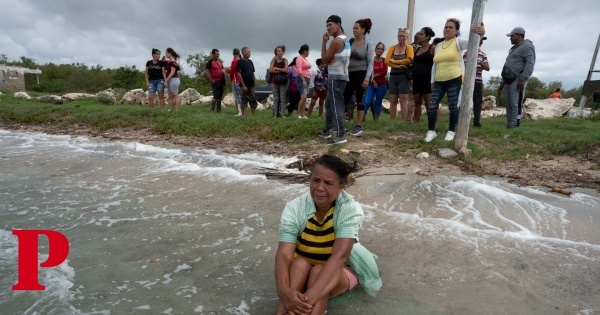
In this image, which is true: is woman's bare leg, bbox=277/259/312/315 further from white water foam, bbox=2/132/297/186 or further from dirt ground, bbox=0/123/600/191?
dirt ground, bbox=0/123/600/191

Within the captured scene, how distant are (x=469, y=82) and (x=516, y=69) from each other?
2.41 m

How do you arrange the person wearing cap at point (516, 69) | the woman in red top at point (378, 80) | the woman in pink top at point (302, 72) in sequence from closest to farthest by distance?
1. the person wearing cap at point (516, 69)
2. the woman in red top at point (378, 80)
3. the woman in pink top at point (302, 72)

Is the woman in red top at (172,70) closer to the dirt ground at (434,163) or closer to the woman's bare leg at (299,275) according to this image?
the dirt ground at (434,163)

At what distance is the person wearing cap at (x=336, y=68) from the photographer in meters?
5.74

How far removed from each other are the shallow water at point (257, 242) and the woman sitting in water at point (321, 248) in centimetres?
19

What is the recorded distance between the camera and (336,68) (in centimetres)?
600

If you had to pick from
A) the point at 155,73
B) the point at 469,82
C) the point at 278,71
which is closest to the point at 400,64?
the point at 469,82

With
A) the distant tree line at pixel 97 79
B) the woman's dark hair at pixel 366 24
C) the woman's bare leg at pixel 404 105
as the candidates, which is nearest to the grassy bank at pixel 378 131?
the woman's bare leg at pixel 404 105

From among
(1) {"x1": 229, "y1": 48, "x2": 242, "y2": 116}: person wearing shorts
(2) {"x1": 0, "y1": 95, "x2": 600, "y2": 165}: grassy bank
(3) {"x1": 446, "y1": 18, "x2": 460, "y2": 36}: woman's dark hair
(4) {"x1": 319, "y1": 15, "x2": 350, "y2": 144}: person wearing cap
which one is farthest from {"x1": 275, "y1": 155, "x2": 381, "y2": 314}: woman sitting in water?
(1) {"x1": 229, "y1": 48, "x2": 242, "y2": 116}: person wearing shorts

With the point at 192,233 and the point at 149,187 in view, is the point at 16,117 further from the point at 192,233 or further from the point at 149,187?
the point at 192,233

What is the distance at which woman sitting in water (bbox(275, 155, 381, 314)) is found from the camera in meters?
2.18

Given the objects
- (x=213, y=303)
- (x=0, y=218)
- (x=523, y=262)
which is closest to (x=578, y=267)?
(x=523, y=262)

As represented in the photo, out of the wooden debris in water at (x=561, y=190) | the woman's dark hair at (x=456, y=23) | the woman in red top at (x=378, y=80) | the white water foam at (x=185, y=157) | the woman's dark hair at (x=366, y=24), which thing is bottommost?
the white water foam at (x=185, y=157)

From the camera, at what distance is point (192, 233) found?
346 cm
